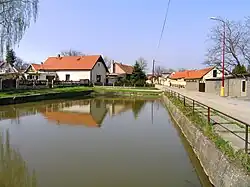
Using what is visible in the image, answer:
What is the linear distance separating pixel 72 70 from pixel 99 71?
5134 mm

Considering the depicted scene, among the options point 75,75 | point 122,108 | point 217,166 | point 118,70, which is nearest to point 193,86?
point 75,75

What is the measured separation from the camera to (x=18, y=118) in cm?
1975

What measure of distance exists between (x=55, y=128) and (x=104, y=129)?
2.42 metres

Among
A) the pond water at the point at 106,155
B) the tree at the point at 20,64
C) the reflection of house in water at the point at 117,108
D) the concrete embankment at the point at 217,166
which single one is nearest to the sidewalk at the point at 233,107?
the pond water at the point at 106,155

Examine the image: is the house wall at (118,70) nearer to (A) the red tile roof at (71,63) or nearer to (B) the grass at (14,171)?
(A) the red tile roof at (71,63)

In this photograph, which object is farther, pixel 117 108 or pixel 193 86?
pixel 193 86

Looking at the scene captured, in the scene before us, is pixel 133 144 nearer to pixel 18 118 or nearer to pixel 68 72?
pixel 18 118

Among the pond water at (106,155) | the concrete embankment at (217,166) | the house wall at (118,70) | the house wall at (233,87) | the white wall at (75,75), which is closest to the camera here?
the concrete embankment at (217,166)

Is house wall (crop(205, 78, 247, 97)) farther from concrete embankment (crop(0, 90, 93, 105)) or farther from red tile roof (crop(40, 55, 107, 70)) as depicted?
red tile roof (crop(40, 55, 107, 70))

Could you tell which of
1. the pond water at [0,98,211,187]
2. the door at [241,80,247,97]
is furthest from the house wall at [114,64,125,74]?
the pond water at [0,98,211,187]

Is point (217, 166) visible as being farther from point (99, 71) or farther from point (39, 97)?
point (99, 71)

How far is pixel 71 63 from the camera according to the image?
59.6 meters

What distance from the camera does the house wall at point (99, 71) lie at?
2267 inches

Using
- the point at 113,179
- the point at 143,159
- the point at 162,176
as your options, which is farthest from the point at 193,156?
the point at 113,179
